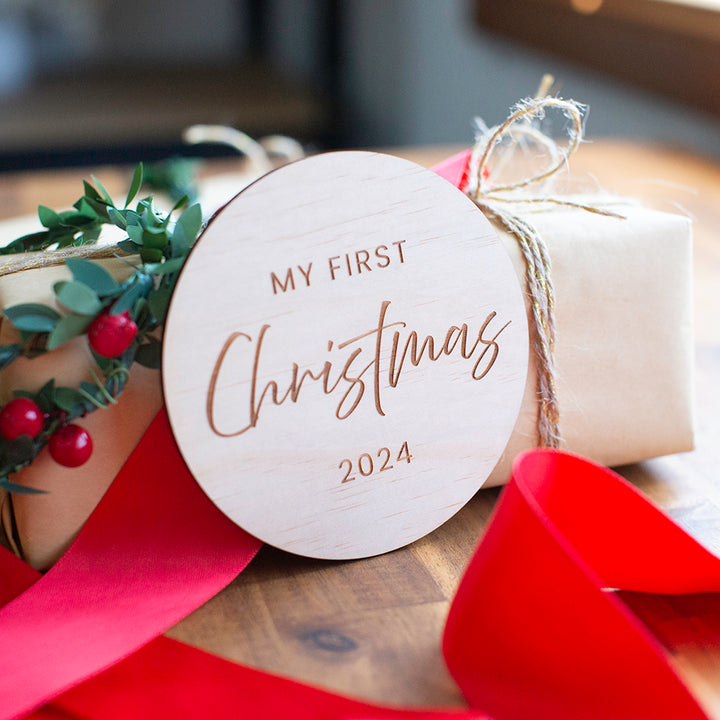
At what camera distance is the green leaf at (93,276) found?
0.44 meters

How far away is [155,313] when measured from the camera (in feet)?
1.47

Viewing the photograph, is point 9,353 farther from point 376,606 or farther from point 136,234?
point 376,606

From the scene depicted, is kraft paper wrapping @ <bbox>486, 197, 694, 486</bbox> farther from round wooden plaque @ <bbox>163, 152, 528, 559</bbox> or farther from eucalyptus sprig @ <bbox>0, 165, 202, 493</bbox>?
eucalyptus sprig @ <bbox>0, 165, 202, 493</bbox>

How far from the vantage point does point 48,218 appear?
1.73 feet

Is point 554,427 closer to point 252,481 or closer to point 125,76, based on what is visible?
point 252,481

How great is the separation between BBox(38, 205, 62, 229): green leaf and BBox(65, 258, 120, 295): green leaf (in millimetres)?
100

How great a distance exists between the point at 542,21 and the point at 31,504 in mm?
2277

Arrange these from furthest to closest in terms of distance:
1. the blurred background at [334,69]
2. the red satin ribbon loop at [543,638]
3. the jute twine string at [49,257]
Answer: the blurred background at [334,69] < the jute twine string at [49,257] < the red satin ribbon loop at [543,638]

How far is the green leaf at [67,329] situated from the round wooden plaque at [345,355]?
48 millimetres

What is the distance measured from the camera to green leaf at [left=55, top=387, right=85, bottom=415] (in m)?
0.44

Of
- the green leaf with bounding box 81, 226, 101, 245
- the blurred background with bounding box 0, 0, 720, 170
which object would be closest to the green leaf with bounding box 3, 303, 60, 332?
the green leaf with bounding box 81, 226, 101, 245

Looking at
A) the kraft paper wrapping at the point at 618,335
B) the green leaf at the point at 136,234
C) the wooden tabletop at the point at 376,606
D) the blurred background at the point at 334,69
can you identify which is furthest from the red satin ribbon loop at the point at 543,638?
the blurred background at the point at 334,69

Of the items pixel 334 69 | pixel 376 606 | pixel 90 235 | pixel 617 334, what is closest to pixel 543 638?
pixel 376 606

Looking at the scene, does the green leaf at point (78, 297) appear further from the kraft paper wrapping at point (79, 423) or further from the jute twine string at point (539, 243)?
the jute twine string at point (539, 243)
